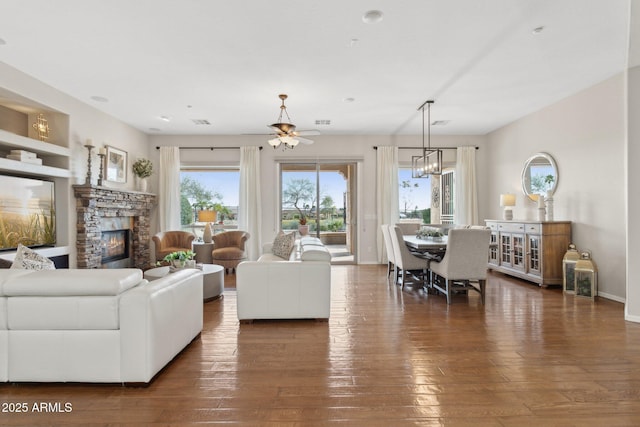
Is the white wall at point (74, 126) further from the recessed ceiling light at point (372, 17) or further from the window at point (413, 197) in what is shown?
the window at point (413, 197)

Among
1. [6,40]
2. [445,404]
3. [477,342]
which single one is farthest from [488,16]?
[6,40]

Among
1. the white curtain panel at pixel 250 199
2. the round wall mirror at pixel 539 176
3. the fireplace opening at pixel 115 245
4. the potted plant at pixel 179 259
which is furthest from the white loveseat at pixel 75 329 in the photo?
the round wall mirror at pixel 539 176

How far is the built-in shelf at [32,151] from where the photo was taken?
3.85 meters

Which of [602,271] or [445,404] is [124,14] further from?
[602,271]

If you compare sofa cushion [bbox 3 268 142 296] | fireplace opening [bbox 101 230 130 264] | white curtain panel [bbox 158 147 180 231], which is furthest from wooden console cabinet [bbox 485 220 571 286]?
fireplace opening [bbox 101 230 130 264]

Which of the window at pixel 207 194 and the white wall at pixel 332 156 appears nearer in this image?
the white wall at pixel 332 156

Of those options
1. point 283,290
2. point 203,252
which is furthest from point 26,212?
point 283,290

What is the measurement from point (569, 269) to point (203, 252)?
19.7 feet

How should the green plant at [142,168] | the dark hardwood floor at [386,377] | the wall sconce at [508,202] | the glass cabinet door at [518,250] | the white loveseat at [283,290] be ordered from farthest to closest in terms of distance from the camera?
the green plant at [142,168] → the wall sconce at [508,202] → the glass cabinet door at [518,250] → the white loveseat at [283,290] → the dark hardwood floor at [386,377]

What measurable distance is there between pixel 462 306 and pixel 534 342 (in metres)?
1.14

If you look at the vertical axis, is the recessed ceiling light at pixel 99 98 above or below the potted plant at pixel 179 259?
above

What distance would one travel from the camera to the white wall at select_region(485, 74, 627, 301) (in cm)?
420

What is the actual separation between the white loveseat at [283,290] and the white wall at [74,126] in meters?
3.29

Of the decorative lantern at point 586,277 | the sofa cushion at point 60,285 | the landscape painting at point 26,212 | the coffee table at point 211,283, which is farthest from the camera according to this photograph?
the decorative lantern at point 586,277
